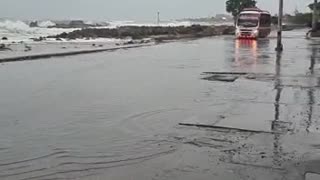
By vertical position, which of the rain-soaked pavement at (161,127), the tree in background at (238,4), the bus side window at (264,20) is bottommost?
the rain-soaked pavement at (161,127)

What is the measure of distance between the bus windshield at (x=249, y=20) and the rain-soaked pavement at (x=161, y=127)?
37851 mm

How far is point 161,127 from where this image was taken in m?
9.34

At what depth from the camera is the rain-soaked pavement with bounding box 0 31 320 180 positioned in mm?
6766

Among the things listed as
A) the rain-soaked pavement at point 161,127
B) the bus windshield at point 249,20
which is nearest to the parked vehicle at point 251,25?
the bus windshield at point 249,20

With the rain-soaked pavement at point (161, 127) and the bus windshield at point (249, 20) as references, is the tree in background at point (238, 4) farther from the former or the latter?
the rain-soaked pavement at point (161, 127)

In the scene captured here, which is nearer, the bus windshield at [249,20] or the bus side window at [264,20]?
the bus windshield at [249,20]

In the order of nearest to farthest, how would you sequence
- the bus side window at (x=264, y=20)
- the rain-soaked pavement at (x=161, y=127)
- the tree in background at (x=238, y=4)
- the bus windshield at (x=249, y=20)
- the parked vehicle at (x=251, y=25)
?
1. the rain-soaked pavement at (x=161, y=127)
2. the parked vehicle at (x=251, y=25)
3. the bus windshield at (x=249, y=20)
4. the bus side window at (x=264, y=20)
5. the tree in background at (x=238, y=4)

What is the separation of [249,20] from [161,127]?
47270 mm

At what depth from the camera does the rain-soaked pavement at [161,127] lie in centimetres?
677

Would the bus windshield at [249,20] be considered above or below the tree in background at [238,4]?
below

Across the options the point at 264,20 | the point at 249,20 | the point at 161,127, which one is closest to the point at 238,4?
the point at 264,20

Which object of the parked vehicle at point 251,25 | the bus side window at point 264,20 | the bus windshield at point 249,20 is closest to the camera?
the parked vehicle at point 251,25

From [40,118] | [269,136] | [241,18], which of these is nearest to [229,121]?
[269,136]

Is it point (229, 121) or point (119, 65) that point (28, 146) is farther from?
point (119, 65)
